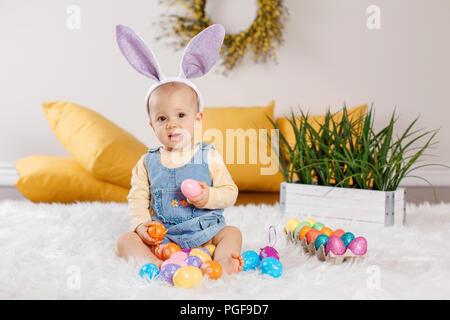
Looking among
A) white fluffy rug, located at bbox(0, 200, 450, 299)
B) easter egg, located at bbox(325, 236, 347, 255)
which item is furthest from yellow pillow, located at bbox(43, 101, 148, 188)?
easter egg, located at bbox(325, 236, 347, 255)

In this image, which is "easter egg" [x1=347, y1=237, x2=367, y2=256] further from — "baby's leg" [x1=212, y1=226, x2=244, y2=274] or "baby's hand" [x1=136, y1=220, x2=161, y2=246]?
"baby's hand" [x1=136, y1=220, x2=161, y2=246]

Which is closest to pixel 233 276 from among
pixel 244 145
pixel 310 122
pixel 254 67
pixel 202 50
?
pixel 202 50

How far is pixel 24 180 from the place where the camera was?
6.00 feet

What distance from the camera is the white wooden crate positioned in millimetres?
1387

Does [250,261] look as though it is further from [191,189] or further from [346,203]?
[346,203]

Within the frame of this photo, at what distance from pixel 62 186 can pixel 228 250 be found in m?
1.09

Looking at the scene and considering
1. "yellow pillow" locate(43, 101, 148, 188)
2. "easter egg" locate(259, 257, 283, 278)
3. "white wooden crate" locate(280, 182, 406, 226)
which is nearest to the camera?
"easter egg" locate(259, 257, 283, 278)

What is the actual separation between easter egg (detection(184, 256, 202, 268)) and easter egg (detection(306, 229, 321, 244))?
312mm

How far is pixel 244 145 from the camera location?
2.10 metres

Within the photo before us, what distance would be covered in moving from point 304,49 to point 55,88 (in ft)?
4.81
